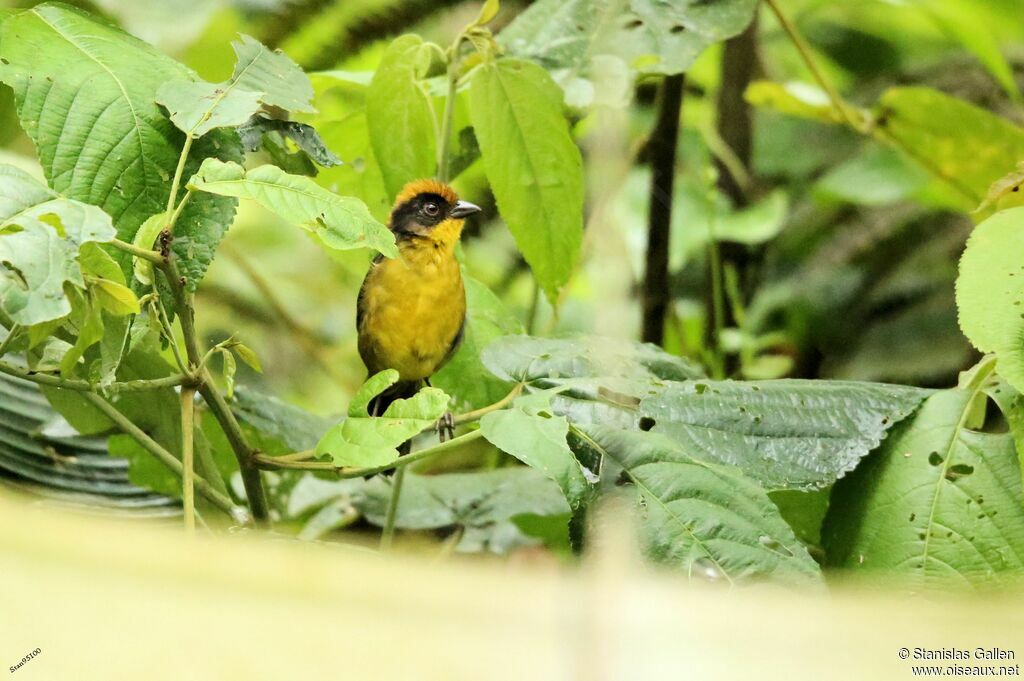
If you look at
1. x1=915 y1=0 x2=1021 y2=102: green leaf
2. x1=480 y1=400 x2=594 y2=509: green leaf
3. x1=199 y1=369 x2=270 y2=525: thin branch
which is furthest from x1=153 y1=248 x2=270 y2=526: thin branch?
x1=915 y1=0 x2=1021 y2=102: green leaf

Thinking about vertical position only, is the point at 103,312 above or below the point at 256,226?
below

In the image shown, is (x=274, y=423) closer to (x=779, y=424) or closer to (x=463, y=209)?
(x=463, y=209)

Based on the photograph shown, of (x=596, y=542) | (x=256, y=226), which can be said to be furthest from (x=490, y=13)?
(x=256, y=226)

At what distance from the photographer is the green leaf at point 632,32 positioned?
3.88 feet

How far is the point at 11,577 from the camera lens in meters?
0.37

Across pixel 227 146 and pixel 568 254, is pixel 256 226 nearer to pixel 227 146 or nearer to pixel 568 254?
pixel 568 254

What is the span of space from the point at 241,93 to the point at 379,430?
10.5 inches

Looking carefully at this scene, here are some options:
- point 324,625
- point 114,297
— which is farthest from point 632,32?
point 324,625

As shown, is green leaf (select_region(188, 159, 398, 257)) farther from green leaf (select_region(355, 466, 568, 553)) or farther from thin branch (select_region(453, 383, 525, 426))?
green leaf (select_region(355, 466, 568, 553))

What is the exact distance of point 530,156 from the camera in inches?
41.7

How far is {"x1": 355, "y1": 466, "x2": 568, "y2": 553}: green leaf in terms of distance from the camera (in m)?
1.16

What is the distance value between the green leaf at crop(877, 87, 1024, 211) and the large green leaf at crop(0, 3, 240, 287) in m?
1.07

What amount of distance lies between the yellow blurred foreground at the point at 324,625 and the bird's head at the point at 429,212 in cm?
74

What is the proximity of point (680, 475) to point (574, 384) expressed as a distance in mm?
107
